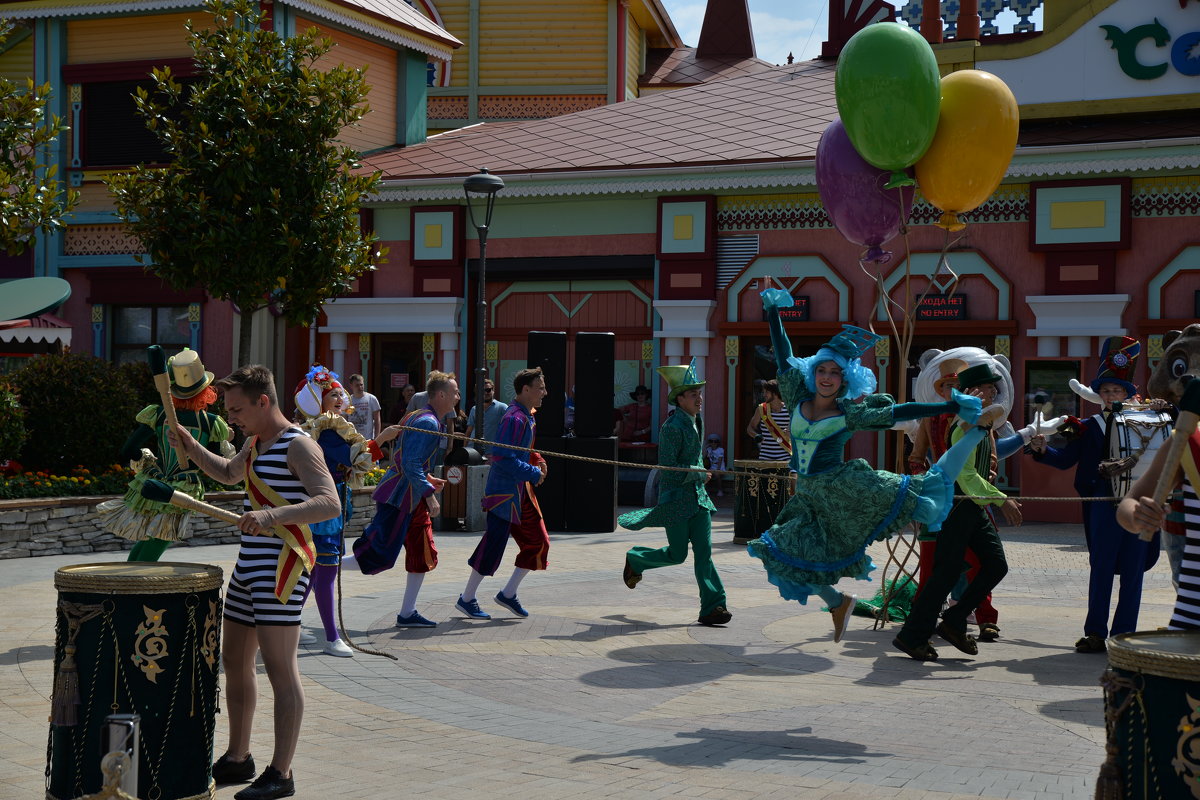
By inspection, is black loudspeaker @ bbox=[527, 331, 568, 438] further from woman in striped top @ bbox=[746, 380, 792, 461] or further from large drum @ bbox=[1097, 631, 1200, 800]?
large drum @ bbox=[1097, 631, 1200, 800]

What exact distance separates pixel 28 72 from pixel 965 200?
20.8m

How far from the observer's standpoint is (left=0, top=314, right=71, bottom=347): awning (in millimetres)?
21481

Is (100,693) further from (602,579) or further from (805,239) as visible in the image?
(805,239)

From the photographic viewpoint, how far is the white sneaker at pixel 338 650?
832 cm

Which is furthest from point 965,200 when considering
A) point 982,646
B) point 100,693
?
point 100,693

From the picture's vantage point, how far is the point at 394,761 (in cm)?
591

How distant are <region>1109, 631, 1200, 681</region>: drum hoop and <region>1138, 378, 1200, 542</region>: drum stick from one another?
63 cm

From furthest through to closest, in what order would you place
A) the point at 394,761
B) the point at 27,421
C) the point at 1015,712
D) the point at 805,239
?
the point at 805,239 < the point at 27,421 < the point at 1015,712 < the point at 394,761

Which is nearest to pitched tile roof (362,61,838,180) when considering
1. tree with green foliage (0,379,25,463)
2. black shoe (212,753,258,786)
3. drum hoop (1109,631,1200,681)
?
tree with green foliage (0,379,25,463)

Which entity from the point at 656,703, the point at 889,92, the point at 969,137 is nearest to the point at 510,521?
the point at 656,703

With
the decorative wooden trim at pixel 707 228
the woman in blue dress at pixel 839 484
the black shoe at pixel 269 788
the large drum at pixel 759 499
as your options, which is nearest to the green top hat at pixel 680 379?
the woman in blue dress at pixel 839 484

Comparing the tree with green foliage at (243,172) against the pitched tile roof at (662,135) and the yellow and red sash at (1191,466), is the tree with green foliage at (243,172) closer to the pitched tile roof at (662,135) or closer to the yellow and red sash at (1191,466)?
the pitched tile roof at (662,135)

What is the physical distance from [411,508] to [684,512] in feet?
6.65

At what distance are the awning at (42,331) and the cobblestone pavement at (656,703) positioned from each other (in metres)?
11.4
